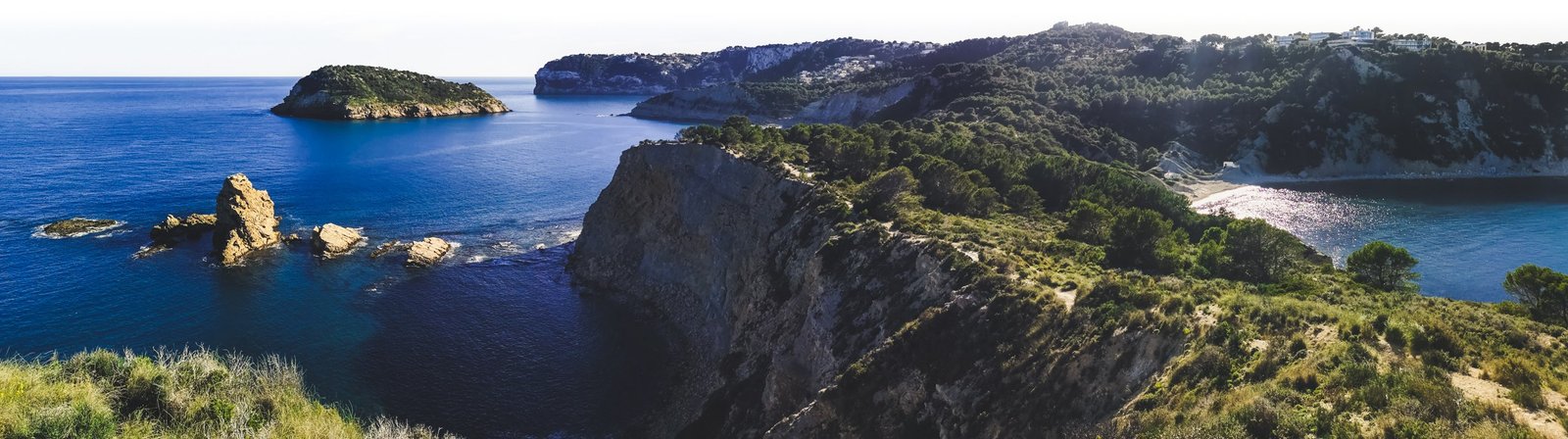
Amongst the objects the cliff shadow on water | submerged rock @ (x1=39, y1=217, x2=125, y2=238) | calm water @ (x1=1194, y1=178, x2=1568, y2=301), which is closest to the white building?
calm water @ (x1=1194, y1=178, x2=1568, y2=301)

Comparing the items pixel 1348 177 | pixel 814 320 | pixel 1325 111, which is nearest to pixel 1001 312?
pixel 814 320

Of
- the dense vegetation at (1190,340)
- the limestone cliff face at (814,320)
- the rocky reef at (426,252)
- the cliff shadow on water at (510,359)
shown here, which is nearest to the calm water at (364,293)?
the cliff shadow on water at (510,359)

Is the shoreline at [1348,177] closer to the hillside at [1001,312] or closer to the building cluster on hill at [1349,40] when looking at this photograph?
the building cluster on hill at [1349,40]

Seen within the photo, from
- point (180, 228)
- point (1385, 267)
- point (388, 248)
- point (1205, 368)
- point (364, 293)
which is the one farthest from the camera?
point (180, 228)

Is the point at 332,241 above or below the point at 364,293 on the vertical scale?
above

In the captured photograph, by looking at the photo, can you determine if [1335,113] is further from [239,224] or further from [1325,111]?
[239,224]

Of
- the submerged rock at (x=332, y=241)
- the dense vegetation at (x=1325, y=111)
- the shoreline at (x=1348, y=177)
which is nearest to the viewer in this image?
the submerged rock at (x=332, y=241)

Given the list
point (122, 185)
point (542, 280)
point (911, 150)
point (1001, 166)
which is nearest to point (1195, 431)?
point (1001, 166)
